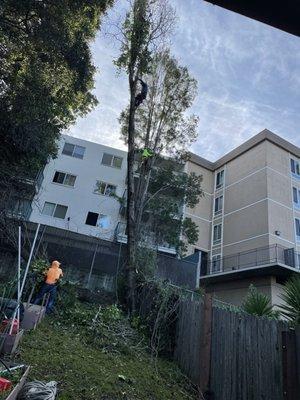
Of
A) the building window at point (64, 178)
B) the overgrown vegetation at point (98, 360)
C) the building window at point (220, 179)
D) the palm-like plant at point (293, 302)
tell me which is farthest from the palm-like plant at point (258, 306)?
the building window at point (220, 179)

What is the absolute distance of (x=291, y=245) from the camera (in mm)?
25578

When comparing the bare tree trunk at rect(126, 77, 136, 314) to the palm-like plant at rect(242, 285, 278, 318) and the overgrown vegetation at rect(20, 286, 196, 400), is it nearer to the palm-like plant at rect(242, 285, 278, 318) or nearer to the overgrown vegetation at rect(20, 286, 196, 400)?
the overgrown vegetation at rect(20, 286, 196, 400)

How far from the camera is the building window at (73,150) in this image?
28672mm

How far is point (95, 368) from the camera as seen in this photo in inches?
241

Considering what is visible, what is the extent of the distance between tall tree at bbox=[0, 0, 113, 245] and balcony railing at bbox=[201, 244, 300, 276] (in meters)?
17.5

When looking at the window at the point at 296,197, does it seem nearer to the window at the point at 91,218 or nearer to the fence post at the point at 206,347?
the window at the point at 91,218

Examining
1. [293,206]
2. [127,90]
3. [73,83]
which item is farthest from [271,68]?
[293,206]

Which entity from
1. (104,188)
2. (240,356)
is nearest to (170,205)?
(104,188)

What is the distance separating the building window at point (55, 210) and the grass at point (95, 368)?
1791 cm

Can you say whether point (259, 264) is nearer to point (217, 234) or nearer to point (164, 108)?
point (217, 234)

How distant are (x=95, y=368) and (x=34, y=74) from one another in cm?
1033

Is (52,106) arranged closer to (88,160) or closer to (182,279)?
(182,279)

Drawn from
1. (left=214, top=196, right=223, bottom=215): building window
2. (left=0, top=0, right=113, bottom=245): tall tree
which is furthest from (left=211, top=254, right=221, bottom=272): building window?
(left=0, top=0, right=113, bottom=245): tall tree

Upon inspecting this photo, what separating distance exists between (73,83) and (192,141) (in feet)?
33.1
